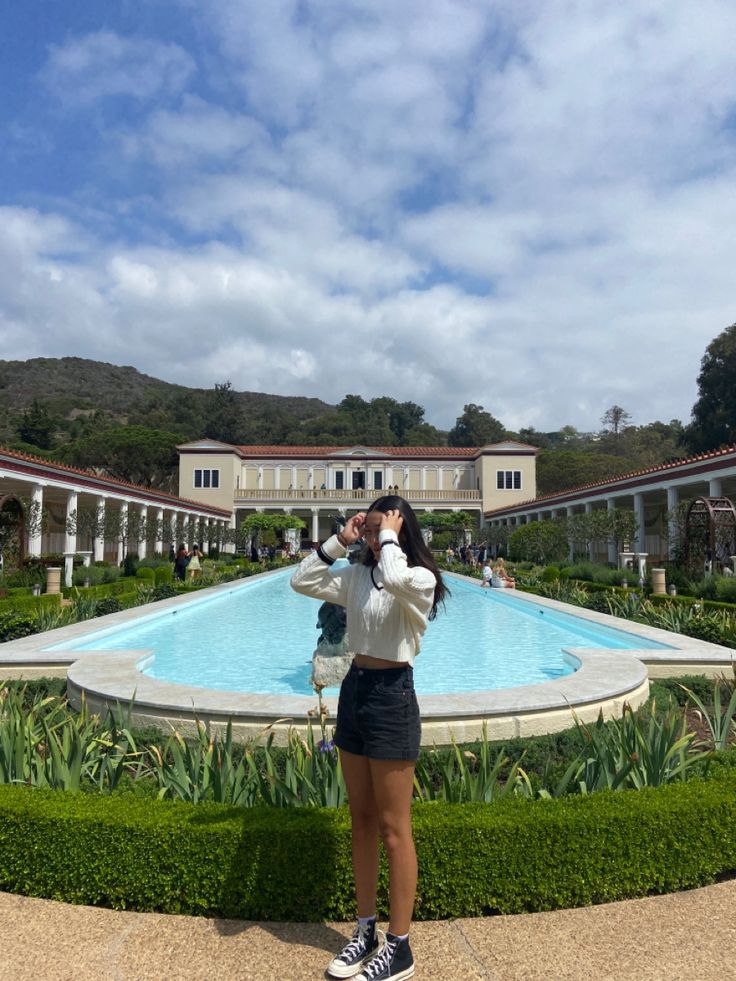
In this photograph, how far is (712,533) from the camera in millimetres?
15867

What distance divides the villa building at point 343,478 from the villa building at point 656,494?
770cm

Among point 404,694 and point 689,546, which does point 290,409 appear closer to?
point 689,546

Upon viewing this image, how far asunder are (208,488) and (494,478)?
19897mm

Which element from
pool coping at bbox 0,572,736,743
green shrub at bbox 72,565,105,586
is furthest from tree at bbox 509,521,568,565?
pool coping at bbox 0,572,736,743

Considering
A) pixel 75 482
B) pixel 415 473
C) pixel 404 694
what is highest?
pixel 415 473

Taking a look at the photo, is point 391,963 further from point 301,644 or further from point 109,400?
point 109,400

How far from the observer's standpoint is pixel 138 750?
423cm

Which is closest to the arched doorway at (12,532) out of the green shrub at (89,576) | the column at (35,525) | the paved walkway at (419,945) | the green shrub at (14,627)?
the column at (35,525)


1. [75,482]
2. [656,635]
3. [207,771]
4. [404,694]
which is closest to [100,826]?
[207,771]

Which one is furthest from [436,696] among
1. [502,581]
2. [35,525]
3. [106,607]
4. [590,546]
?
[590,546]

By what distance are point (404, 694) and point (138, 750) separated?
266cm

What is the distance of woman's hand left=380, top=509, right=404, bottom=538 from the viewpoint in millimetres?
2357

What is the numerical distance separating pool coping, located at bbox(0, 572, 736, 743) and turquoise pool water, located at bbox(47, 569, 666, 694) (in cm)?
76

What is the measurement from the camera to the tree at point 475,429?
7744 centimetres
